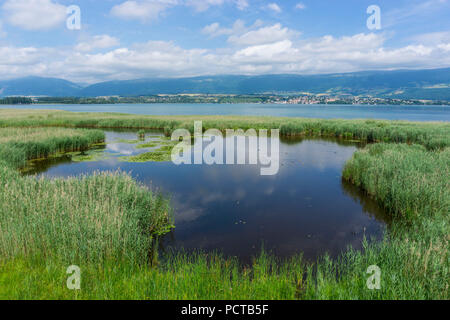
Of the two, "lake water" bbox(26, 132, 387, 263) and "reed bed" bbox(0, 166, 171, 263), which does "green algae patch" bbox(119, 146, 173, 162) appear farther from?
"reed bed" bbox(0, 166, 171, 263)

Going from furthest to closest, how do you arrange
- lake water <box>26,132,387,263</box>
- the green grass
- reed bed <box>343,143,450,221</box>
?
reed bed <box>343,143,450,221</box> < lake water <box>26,132,387,263</box> < the green grass

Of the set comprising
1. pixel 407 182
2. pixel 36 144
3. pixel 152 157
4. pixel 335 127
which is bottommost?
pixel 407 182

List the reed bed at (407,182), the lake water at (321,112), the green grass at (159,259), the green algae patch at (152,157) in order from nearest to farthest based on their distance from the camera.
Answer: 1. the green grass at (159,259)
2. the reed bed at (407,182)
3. the green algae patch at (152,157)
4. the lake water at (321,112)

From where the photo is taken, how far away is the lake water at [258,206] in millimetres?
9328

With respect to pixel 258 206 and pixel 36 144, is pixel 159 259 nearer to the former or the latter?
pixel 258 206

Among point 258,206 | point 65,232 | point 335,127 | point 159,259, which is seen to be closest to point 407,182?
point 258,206

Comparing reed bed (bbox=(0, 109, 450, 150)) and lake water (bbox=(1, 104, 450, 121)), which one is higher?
lake water (bbox=(1, 104, 450, 121))

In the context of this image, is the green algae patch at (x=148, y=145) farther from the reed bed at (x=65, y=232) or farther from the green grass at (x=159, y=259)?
the reed bed at (x=65, y=232)

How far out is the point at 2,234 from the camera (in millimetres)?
6426

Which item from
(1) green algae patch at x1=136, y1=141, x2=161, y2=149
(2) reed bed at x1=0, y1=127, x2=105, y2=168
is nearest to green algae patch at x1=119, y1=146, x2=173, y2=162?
(1) green algae patch at x1=136, y1=141, x2=161, y2=149

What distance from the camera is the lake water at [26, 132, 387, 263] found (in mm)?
9328

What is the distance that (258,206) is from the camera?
502 inches

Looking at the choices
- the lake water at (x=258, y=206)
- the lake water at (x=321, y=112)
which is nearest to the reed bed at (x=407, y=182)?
the lake water at (x=258, y=206)

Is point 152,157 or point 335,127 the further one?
point 335,127
